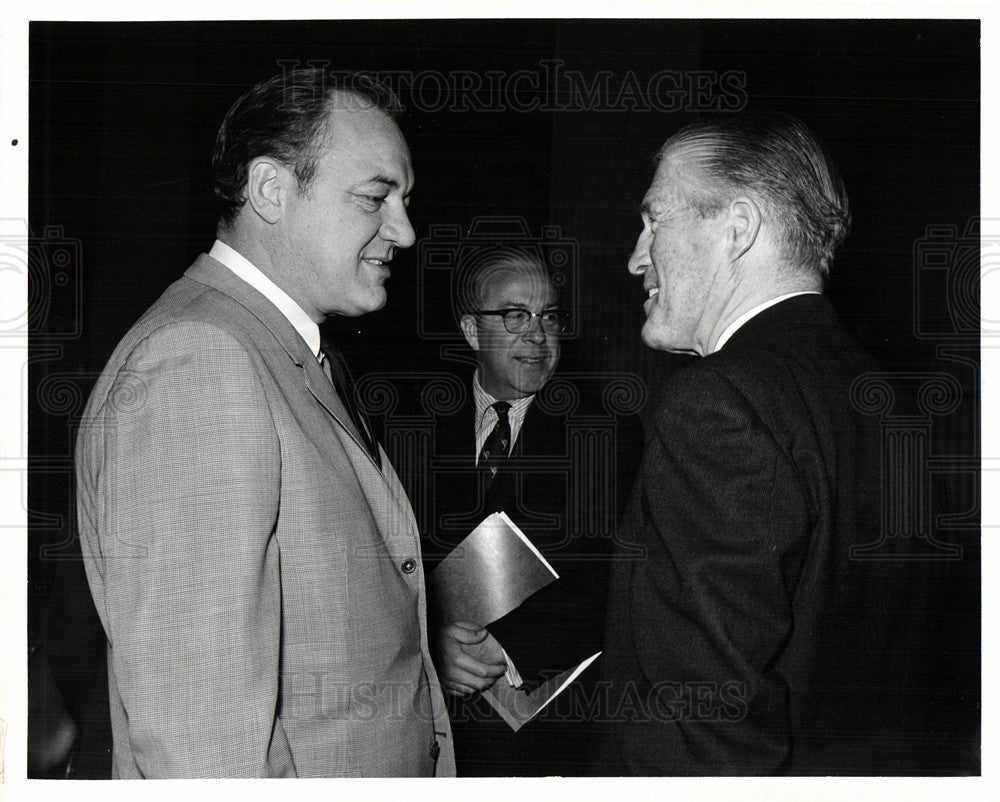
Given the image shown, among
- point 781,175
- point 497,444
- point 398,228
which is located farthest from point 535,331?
point 781,175

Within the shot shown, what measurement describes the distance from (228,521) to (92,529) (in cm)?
38

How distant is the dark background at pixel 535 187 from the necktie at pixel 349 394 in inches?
1.6

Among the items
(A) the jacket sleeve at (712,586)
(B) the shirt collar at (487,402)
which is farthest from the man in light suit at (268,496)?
(A) the jacket sleeve at (712,586)

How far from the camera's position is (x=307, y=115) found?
71.5 inches

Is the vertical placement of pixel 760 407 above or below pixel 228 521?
above

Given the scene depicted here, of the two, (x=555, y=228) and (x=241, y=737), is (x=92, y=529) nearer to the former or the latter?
(x=241, y=737)

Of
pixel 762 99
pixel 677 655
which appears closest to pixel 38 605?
pixel 677 655

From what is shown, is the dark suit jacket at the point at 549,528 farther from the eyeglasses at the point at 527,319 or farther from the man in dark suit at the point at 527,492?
the eyeglasses at the point at 527,319

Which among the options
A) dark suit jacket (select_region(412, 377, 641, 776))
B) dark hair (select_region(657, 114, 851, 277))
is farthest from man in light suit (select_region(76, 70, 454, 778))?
dark hair (select_region(657, 114, 851, 277))

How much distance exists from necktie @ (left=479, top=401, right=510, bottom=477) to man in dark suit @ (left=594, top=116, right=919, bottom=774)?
279mm

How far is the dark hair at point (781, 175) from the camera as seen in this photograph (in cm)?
181

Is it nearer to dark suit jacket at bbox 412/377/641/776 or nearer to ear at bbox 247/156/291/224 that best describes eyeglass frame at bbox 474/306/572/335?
dark suit jacket at bbox 412/377/641/776

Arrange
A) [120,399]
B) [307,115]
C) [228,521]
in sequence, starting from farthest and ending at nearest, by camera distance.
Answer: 1. [307,115]
2. [120,399]
3. [228,521]

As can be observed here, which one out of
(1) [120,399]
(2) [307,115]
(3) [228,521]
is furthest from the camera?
(2) [307,115]
